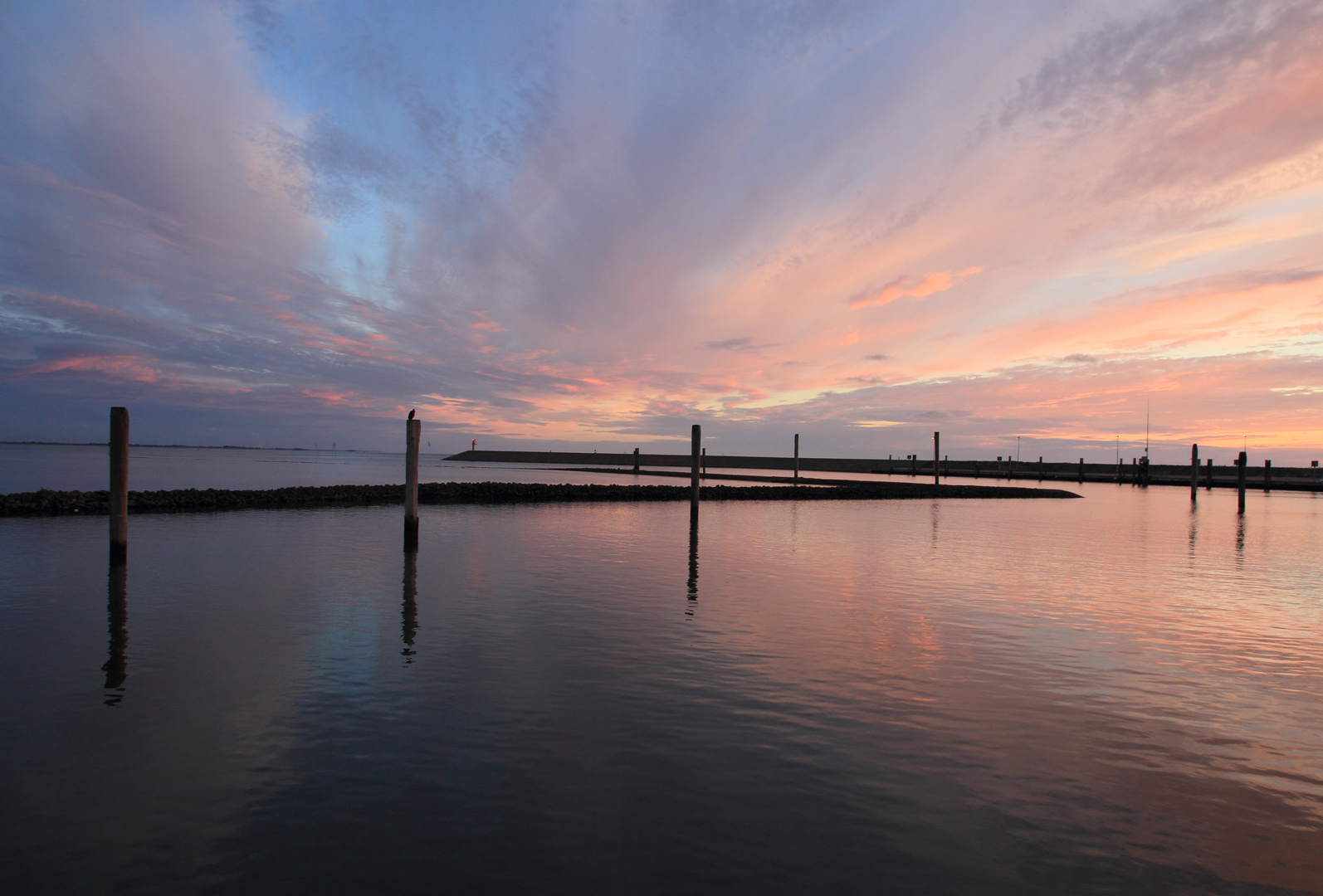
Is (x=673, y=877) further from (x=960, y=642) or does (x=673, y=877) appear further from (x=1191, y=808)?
(x=960, y=642)

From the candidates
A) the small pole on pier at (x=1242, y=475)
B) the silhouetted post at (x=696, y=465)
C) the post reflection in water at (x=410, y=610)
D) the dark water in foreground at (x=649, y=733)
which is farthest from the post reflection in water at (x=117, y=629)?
the small pole on pier at (x=1242, y=475)

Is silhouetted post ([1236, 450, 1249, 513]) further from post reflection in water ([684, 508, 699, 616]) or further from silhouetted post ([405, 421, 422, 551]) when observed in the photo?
silhouetted post ([405, 421, 422, 551])

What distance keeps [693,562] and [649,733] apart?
944 centimetres

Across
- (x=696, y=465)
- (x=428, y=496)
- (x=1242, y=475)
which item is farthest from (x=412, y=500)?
(x=1242, y=475)

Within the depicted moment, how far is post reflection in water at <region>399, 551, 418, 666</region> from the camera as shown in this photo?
327 inches

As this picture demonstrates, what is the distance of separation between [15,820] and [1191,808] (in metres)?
7.73

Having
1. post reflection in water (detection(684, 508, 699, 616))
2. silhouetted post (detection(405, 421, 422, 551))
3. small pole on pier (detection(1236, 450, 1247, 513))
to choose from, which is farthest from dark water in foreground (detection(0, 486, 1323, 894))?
small pole on pier (detection(1236, 450, 1247, 513))

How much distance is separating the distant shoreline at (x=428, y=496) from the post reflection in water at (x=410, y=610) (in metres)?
14.1

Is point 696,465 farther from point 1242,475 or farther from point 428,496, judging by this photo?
point 1242,475

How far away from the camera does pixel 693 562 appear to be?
50.2 feet

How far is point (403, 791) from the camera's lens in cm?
482

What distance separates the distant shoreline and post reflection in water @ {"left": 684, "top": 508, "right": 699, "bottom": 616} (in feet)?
36.0

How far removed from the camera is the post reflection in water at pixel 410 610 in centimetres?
830

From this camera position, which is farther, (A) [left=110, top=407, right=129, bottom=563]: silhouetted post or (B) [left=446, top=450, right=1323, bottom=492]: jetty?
(B) [left=446, top=450, right=1323, bottom=492]: jetty
